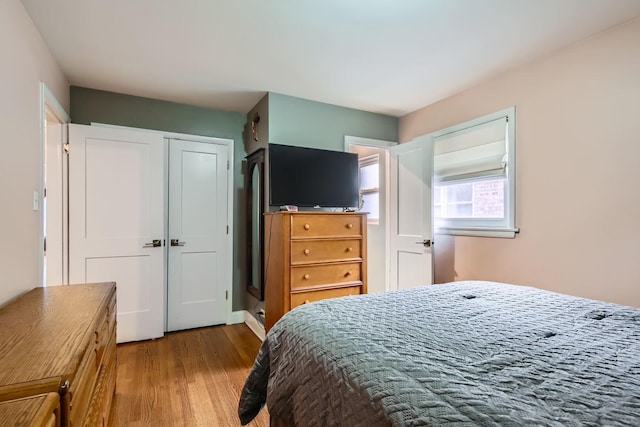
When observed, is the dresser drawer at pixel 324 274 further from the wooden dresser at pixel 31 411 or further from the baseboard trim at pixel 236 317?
the wooden dresser at pixel 31 411

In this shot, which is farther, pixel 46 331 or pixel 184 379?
pixel 184 379

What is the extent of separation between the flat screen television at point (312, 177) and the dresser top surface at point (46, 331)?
1589 millimetres

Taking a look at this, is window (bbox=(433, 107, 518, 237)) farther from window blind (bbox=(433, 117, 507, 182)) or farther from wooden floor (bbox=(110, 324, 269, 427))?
wooden floor (bbox=(110, 324, 269, 427))

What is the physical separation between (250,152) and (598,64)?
3.08m

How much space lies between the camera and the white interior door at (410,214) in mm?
3106

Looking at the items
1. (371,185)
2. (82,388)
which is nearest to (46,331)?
(82,388)

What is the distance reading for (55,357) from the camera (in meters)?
0.93

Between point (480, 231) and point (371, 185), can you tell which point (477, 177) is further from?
point (371, 185)

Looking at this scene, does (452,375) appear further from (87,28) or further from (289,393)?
(87,28)

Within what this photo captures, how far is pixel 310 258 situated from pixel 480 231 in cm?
158

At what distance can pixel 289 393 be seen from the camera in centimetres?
114

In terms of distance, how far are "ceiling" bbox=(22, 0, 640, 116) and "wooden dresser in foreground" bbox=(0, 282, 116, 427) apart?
5.55ft

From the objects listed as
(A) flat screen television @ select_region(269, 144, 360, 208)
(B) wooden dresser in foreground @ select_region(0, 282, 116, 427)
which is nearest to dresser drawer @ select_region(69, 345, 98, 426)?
(B) wooden dresser in foreground @ select_region(0, 282, 116, 427)

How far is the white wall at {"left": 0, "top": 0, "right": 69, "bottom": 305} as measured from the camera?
1.55 meters
